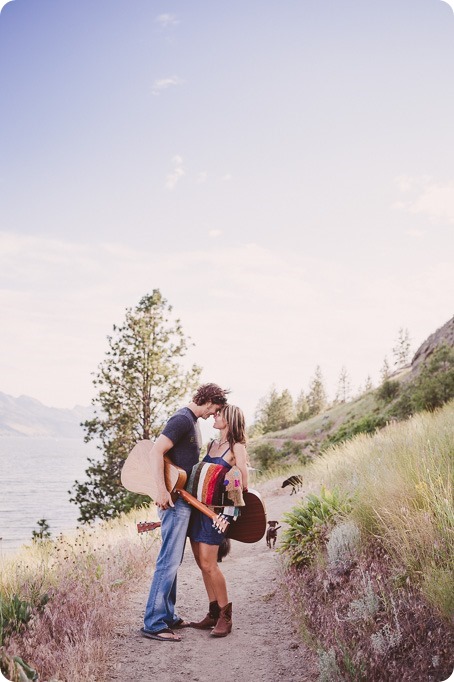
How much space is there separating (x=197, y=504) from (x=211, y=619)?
4.61ft

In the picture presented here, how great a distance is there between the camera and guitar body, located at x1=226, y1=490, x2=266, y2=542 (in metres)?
5.40

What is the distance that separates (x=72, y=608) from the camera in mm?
5449

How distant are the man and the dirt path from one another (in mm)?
210

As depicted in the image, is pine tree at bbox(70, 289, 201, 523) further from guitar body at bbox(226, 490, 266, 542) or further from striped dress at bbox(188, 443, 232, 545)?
A: guitar body at bbox(226, 490, 266, 542)

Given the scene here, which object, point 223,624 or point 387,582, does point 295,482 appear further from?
point 387,582

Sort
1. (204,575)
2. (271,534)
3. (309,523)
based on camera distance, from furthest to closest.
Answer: (271,534)
(309,523)
(204,575)

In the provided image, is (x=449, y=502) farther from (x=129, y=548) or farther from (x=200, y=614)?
(x=129, y=548)

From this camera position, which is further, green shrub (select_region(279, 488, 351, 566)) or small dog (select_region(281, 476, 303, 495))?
small dog (select_region(281, 476, 303, 495))

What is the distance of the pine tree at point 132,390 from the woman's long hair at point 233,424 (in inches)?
403

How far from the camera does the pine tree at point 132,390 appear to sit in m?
16.7

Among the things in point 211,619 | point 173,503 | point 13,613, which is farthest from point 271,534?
point 13,613

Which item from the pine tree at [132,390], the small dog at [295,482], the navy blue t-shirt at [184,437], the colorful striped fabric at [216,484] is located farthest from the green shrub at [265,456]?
the colorful striped fabric at [216,484]

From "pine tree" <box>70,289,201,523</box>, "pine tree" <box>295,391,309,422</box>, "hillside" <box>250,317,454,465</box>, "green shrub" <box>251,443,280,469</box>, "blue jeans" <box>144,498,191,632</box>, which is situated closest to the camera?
"blue jeans" <box>144,498,191,632</box>

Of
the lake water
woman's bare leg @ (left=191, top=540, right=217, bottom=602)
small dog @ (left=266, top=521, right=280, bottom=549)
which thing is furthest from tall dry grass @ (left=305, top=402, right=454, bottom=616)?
the lake water
